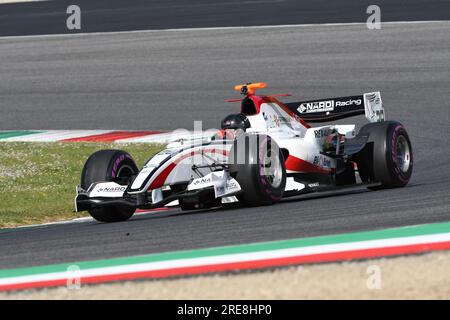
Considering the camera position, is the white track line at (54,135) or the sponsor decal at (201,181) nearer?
the sponsor decal at (201,181)

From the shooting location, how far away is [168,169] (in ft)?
36.1

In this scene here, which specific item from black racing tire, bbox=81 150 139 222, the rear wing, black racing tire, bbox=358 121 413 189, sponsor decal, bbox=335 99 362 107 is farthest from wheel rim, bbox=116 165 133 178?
sponsor decal, bbox=335 99 362 107

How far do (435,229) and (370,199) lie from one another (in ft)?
9.47

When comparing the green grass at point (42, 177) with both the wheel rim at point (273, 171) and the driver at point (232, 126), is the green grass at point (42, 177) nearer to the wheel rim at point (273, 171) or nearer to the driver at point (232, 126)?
the driver at point (232, 126)

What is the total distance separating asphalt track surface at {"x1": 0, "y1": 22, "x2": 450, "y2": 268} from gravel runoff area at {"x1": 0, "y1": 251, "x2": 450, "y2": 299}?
6.55ft

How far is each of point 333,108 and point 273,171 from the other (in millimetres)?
2032

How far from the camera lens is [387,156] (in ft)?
40.0

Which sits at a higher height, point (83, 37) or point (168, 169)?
point (83, 37)

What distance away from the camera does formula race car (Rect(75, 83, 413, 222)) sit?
10.9m

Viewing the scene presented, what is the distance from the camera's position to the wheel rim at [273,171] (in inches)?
442

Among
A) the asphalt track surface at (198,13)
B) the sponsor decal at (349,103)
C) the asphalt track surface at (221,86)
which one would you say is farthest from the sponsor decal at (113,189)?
the asphalt track surface at (198,13)

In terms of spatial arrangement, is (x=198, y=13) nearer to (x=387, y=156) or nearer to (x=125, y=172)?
(x=387, y=156)
